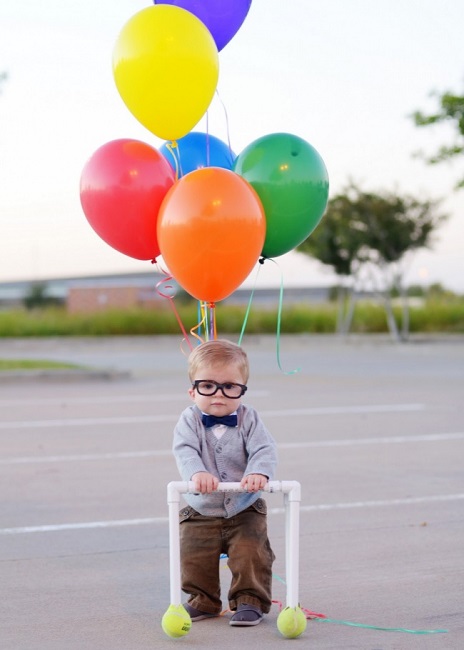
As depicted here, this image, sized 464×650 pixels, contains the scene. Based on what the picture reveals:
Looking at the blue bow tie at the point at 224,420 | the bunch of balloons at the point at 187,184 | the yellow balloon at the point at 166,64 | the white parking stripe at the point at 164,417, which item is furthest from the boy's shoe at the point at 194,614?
the white parking stripe at the point at 164,417

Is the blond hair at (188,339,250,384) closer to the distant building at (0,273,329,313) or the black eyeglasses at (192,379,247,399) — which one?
the black eyeglasses at (192,379,247,399)

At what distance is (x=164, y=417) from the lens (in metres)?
12.0

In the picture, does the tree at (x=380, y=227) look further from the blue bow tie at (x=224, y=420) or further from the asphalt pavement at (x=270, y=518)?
the blue bow tie at (x=224, y=420)

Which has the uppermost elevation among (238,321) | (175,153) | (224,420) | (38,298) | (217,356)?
(38,298)

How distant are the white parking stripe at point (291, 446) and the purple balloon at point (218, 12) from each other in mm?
4818

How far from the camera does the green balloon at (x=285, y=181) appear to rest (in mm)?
4629

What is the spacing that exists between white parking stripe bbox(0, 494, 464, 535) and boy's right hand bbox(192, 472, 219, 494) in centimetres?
249

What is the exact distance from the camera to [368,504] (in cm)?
682

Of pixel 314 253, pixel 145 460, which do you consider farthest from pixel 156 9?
pixel 314 253

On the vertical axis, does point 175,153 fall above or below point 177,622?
above

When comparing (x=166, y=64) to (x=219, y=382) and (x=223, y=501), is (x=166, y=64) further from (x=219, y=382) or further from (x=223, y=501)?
(x=223, y=501)

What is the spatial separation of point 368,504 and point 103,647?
325 centimetres

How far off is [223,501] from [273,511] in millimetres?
2506

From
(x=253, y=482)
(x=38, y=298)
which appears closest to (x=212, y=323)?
(x=253, y=482)
